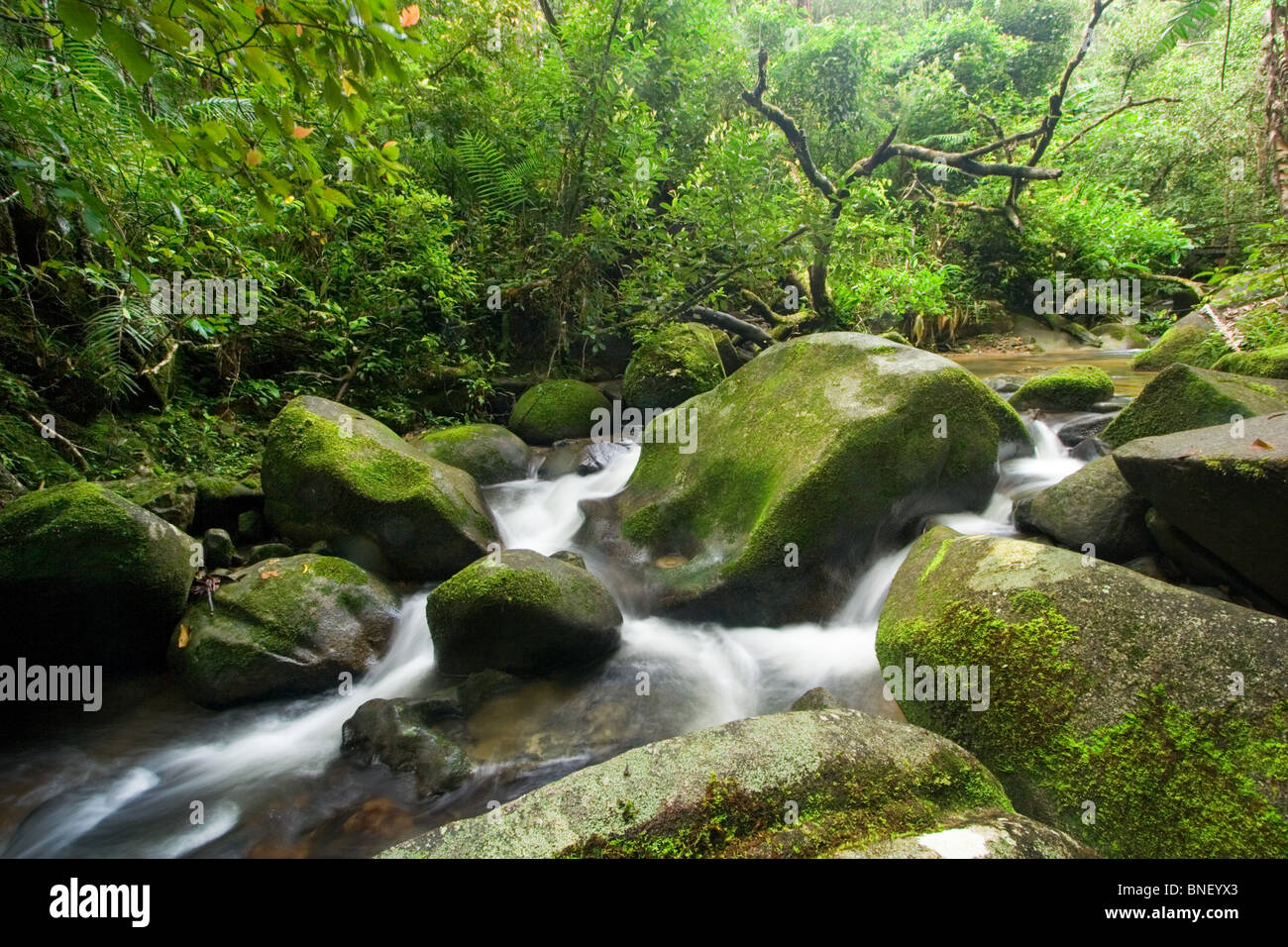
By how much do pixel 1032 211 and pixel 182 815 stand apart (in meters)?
18.1

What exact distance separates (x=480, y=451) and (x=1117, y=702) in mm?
6250

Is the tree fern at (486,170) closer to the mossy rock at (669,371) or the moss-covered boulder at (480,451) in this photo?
the mossy rock at (669,371)

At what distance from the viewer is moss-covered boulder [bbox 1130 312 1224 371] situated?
7.65m

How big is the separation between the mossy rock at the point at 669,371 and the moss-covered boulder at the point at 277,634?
498 centimetres

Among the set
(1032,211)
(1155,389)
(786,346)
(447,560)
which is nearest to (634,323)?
(786,346)

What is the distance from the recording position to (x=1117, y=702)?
97.1 inches

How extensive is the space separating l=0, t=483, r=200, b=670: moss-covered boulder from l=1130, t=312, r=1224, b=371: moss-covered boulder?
10348mm

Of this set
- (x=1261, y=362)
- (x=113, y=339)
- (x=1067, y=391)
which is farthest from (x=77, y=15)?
(x=1067, y=391)

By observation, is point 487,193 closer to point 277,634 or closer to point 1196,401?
point 277,634

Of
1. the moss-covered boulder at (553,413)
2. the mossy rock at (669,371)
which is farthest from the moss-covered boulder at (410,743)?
the mossy rock at (669,371)

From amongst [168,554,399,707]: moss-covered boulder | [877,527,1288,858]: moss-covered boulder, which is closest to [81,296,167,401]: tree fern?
[168,554,399,707]: moss-covered boulder

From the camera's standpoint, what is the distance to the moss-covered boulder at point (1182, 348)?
25.1 ft

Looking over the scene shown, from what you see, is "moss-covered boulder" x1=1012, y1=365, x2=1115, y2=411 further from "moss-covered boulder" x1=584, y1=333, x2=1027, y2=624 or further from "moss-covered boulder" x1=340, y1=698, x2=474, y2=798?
"moss-covered boulder" x1=340, y1=698, x2=474, y2=798
